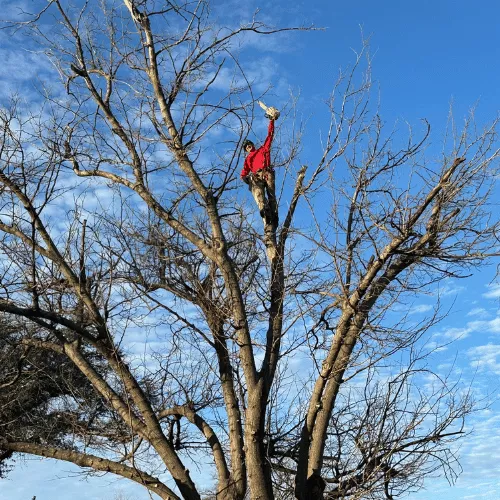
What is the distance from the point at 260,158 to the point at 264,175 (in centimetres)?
23

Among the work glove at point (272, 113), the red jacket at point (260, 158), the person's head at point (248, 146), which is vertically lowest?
the red jacket at point (260, 158)

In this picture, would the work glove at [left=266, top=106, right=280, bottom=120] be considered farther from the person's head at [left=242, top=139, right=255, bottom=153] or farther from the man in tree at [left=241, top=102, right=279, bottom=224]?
the person's head at [left=242, top=139, right=255, bottom=153]

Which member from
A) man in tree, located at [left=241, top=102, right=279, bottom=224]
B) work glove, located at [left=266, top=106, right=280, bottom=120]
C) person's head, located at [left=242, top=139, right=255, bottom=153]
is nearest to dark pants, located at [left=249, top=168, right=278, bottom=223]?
man in tree, located at [left=241, top=102, right=279, bottom=224]

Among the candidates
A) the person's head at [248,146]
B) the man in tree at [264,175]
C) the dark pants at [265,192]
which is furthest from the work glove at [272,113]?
the dark pants at [265,192]

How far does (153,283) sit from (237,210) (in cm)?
147

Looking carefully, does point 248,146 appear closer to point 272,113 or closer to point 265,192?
point 272,113

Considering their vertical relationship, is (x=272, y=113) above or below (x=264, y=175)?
above

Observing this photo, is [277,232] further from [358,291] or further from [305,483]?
[305,483]

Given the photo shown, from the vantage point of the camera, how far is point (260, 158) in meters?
9.29

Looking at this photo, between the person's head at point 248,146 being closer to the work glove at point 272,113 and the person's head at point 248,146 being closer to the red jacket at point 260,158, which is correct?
the red jacket at point 260,158

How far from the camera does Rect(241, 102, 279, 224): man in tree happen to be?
30.4 feet

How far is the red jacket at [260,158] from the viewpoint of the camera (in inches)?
364

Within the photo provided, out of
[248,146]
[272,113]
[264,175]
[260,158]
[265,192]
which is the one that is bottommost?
[265,192]

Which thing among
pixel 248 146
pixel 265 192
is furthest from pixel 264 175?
pixel 248 146
